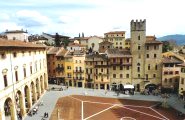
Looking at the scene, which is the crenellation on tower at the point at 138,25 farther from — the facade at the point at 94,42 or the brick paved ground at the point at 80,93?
the facade at the point at 94,42

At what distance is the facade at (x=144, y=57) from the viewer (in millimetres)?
Answer: 62812

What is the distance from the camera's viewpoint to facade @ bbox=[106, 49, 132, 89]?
63.8 metres

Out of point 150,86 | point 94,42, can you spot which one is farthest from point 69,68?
point 94,42

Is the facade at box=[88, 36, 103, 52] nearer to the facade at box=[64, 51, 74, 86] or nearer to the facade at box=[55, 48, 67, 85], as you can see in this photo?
the facade at box=[64, 51, 74, 86]

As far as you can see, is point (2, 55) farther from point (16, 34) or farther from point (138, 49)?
point (16, 34)

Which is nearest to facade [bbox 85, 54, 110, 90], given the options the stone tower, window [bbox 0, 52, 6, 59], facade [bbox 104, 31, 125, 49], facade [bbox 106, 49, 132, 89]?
facade [bbox 106, 49, 132, 89]

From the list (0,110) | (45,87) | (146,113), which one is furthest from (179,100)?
(0,110)

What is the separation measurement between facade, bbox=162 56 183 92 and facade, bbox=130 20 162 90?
150 cm

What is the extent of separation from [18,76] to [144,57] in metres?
38.2

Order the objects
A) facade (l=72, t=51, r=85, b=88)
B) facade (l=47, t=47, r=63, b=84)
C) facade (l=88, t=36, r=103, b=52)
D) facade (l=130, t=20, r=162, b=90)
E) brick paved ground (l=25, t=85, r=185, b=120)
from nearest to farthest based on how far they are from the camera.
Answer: brick paved ground (l=25, t=85, r=185, b=120), facade (l=130, t=20, r=162, b=90), facade (l=72, t=51, r=85, b=88), facade (l=47, t=47, r=63, b=84), facade (l=88, t=36, r=103, b=52)

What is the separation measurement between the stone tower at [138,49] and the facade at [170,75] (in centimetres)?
608

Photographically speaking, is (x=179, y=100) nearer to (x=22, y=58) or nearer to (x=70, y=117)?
(x=70, y=117)

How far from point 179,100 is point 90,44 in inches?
2402

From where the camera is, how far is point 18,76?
39.3 metres
